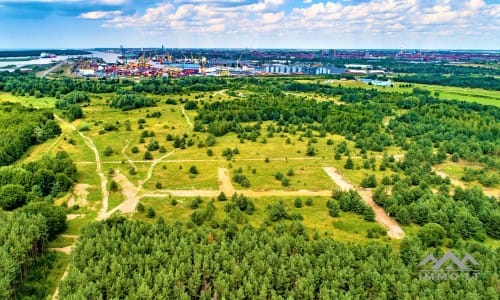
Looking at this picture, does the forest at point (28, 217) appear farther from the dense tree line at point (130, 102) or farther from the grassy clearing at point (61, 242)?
the dense tree line at point (130, 102)

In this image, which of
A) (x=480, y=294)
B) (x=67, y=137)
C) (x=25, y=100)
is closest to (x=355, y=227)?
(x=480, y=294)

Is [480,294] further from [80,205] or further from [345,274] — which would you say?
[80,205]

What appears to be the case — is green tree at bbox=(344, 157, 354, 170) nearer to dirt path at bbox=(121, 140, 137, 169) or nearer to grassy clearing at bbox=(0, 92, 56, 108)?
dirt path at bbox=(121, 140, 137, 169)

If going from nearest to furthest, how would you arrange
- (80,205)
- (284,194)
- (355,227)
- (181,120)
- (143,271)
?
(143,271) → (355,227) → (80,205) → (284,194) → (181,120)

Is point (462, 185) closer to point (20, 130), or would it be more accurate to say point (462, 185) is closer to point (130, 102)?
point (20, 130)

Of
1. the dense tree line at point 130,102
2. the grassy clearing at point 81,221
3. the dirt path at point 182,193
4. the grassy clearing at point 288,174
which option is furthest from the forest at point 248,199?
the dense tree line at point 130,102

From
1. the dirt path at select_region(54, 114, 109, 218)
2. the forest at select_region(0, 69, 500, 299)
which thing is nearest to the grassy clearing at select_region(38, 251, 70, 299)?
the forest at select_region(0, 69, 500, 299)

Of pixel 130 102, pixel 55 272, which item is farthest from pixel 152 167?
pixel 130 102
